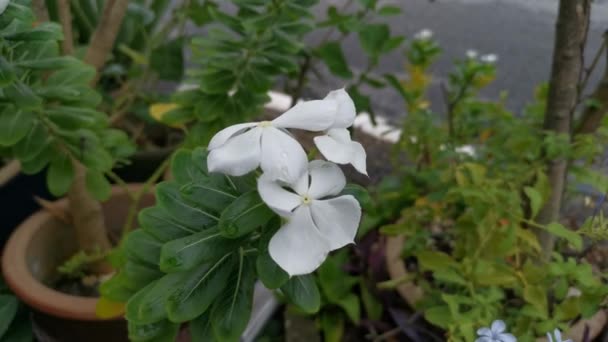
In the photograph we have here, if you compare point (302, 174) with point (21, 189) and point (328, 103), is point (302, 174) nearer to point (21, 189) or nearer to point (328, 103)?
point (328, 103)

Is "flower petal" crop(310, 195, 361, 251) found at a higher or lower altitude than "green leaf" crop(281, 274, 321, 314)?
higher

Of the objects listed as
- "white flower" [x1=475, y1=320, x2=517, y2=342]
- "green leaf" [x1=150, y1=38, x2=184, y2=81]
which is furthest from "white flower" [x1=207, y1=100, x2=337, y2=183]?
"green leaf" [x1=150, y1=38, x2=184, y2=81]

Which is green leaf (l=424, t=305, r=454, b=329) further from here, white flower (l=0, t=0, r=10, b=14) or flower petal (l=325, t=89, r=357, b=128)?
white flower (l=0, t=0, r=10, b=14)

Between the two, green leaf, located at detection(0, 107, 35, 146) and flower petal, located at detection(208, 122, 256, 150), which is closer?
flower petal, located at detection(208, 122, 256, 150)

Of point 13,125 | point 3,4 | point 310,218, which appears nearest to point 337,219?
point 310,218

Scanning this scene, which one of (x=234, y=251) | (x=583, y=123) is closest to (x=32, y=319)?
(x=234, y=251)

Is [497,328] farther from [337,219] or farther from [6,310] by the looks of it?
[6,310]

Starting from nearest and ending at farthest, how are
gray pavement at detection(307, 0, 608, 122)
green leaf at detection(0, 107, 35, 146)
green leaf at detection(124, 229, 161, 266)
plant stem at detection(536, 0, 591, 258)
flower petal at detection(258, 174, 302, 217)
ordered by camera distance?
flower petal at detection(258, 174, 302, 217)
green leaf at detection(124, 229, 161, 266)
green leaf at detection(0, 107, 35, 146)
plant stem at detection(536, 0, 591, 258)
gray pavement at detection(307, 0, 608, 122)
